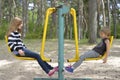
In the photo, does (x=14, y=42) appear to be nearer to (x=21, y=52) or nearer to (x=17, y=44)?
(x=17, y=44)

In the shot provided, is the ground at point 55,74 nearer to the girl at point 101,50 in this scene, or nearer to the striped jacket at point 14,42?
the girl at point 101,50

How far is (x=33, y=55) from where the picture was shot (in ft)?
21.1

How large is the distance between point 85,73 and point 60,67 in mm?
2520

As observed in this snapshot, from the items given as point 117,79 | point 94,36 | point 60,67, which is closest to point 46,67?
point 60,67

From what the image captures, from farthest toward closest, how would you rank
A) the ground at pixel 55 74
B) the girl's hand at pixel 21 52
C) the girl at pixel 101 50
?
the ground at pixel 55 74, the girl at pixel 101 50, the girl's hand at pixel 21 52

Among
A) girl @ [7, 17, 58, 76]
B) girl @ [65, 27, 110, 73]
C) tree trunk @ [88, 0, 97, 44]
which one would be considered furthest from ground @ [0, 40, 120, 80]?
tree trunk @ [88, 0, 97, 44]

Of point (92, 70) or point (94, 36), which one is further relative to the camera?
point (94, 36)

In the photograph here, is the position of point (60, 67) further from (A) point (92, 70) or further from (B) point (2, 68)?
(B) point (2, 68)

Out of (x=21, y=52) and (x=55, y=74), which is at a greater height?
(x=21, y=52)

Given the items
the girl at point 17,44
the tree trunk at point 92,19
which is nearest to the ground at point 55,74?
the girl at point 17,44

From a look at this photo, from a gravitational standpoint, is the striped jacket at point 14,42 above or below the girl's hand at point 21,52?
above

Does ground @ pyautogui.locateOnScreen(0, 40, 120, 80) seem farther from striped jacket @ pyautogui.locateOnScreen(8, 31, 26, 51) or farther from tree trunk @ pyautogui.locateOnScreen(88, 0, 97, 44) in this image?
tree trunk @ pyautogui.locateOnScreen(88, 0, 97, 44)

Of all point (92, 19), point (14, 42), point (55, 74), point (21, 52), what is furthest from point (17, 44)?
point (92, 19)

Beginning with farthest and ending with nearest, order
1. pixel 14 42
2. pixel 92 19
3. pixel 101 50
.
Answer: pixel 92 19 < pixel 101 50 < pixel 14 42
